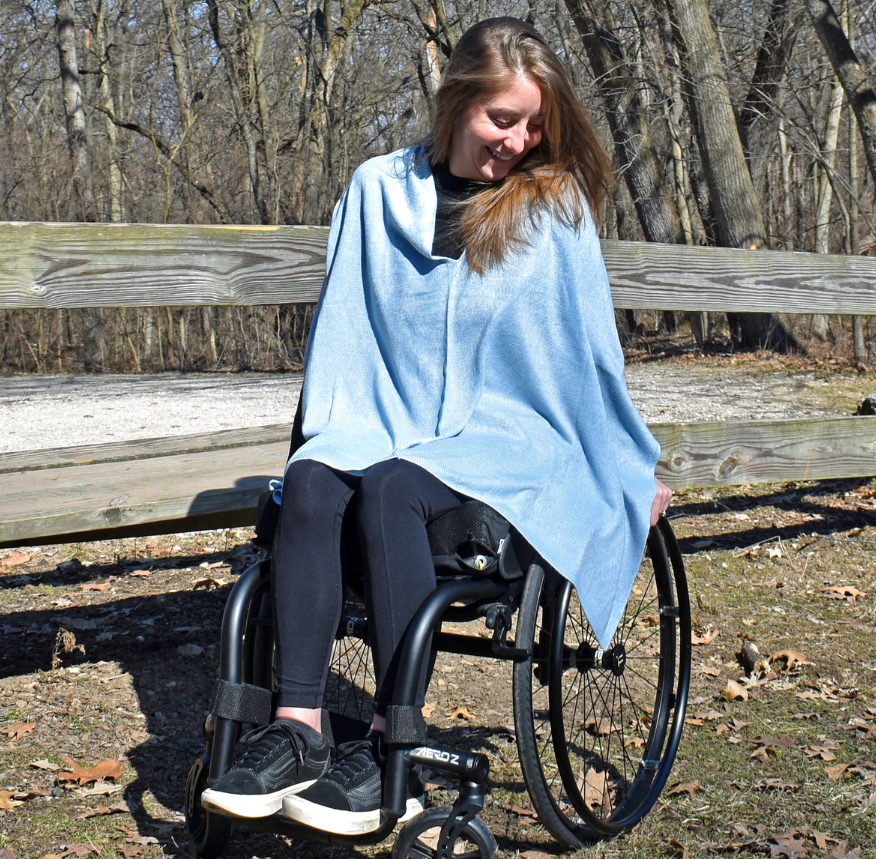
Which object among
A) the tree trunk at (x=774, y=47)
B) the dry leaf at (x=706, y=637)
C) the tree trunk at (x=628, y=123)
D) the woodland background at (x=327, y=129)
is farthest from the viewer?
the tree trunk at (x=774, y=47)

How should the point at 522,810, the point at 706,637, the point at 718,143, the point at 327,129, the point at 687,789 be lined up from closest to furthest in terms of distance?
the point at 522,810 < the point at 687,789 < the point at 706,637 < the point at 718,143 < the point at 327,129

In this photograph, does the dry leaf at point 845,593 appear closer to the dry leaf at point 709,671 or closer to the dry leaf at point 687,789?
the dry leaf at point 709,671

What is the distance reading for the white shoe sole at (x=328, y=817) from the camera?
1.86 metres

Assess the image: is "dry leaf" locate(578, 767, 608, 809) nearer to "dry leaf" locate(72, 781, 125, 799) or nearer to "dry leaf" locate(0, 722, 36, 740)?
"dry leaf" locate(72, 781, 125, 799)

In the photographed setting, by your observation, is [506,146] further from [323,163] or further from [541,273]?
[323,163]

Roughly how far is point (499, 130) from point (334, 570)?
1.17 meters

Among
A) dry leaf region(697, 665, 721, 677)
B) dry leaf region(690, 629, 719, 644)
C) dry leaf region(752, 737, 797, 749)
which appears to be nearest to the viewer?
dry leaf region(752, 737, 797, 749)

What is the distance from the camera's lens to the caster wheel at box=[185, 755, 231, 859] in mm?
2146

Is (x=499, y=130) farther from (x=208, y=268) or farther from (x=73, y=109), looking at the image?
(x=73, y=109)

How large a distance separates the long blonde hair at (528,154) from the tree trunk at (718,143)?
7.73m

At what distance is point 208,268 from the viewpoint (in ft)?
10.1

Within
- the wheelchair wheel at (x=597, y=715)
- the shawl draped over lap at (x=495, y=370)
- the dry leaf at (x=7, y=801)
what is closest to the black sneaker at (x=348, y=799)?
the wheelchair wheel at (x=597, y=715)

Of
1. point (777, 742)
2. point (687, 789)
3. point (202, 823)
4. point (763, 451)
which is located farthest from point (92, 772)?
point (763, 451)

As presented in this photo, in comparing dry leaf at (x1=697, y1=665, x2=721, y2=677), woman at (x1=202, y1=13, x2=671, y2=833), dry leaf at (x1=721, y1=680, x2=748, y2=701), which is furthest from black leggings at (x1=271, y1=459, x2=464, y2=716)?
dry leaf at (x1=697, y1=665, x2=721, y2=677)
